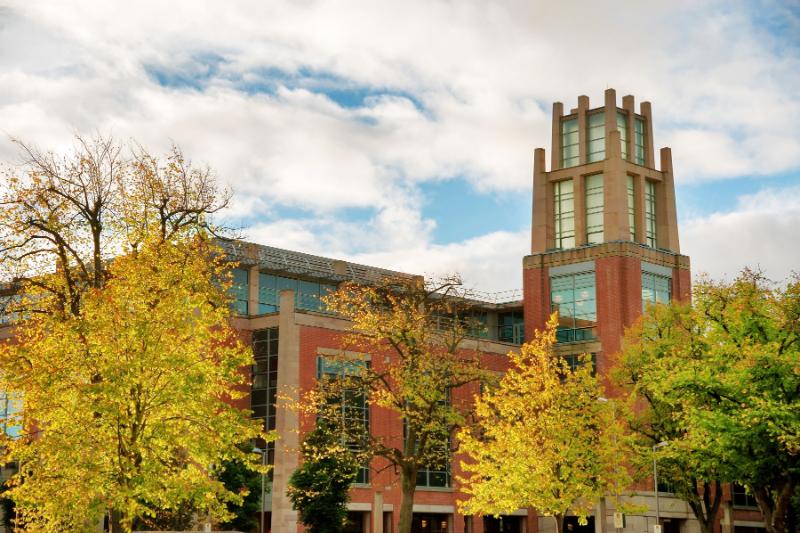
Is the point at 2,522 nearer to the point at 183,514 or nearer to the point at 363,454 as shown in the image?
the point at 183,514

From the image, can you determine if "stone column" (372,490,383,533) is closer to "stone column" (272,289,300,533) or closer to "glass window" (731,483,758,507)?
"stone column" (272,289,300,533)

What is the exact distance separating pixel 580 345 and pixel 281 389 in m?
25.7

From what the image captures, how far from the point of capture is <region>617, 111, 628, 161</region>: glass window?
87.8m

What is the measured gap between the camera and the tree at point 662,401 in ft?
185

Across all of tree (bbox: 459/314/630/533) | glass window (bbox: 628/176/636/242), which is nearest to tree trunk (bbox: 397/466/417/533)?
tree (bbox: 459/314/630/533)

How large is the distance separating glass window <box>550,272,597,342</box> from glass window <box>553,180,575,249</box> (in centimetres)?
350

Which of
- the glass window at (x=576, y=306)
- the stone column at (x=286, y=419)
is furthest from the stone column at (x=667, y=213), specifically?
the stone column at (x=286, y=419)

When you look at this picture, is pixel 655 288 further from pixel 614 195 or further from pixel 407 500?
pixel 407 500

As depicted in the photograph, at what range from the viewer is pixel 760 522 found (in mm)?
83750

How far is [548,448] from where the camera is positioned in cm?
4981

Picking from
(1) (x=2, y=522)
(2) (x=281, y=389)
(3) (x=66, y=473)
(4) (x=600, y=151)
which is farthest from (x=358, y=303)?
(4) (x=600, y=151)

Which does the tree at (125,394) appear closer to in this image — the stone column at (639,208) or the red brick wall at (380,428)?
the red brick wall at (380,428)

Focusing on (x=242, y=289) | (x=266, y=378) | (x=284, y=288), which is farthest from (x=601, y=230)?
(x=266, y=378)

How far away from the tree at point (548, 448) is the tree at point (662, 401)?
406cm
